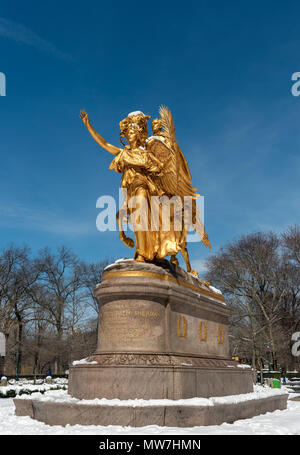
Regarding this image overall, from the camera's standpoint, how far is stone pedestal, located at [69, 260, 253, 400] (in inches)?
330

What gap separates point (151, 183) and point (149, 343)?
13.4 feet

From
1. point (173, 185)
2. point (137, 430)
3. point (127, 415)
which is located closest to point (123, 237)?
point (173, 185)

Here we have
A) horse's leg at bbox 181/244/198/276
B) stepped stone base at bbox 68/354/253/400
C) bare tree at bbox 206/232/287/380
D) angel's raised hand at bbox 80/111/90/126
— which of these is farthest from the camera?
bare tree at bbox 206/232/287/380

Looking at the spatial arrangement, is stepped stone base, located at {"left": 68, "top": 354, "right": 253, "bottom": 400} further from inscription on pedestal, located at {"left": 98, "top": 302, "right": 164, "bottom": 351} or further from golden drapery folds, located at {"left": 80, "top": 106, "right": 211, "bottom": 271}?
golden drapery folds, located at {"left": 80, "top": 106, "right": 211, "bottom": 271}

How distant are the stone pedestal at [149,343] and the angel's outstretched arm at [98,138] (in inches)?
121

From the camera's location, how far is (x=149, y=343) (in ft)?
29.7

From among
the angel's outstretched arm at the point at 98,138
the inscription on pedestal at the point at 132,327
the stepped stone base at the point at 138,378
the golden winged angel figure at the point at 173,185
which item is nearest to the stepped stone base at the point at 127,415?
the stepped stone base at the point at 138,378

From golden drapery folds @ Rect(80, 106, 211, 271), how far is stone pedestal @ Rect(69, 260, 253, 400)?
0.81 m

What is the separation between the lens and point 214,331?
11906mm

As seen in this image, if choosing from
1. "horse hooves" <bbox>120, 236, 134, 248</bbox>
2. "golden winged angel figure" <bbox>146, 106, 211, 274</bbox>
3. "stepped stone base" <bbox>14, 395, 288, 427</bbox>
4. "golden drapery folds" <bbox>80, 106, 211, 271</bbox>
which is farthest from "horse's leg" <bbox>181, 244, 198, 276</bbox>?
"stepped stone base" <bbox>14, 395, 288, 427</bbox>

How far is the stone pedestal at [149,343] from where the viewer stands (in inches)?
330
